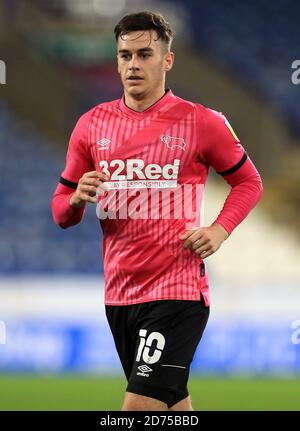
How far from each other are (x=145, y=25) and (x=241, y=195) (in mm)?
882

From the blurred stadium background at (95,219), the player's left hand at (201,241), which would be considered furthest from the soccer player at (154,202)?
the blurred stadium background at (95,219)

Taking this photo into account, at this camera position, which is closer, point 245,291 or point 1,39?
point 245,291

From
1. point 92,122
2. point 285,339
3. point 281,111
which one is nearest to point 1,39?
point 281,111

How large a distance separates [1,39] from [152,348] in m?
10.4

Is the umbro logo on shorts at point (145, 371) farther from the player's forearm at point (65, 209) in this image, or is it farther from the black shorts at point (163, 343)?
the player's forearm at point (65, 209)

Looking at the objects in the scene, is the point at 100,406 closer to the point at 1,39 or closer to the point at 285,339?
the point at 285,339

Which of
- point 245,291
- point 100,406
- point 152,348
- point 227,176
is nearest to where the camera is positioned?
point 152,348

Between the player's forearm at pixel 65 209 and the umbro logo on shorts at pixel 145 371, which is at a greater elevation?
the player's forearm at pixel 65 209

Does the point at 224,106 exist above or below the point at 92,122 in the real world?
above

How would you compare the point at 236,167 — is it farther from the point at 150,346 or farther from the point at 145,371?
the point at 145,371

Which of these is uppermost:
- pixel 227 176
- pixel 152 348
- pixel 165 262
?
pixel 227 176

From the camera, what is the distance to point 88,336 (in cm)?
1023

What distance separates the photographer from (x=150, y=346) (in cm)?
413

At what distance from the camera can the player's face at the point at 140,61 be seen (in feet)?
14.2
